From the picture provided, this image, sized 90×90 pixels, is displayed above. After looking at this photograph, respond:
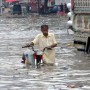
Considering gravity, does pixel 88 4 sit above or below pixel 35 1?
above

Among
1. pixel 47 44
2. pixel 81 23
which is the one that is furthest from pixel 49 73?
pixel 81 23

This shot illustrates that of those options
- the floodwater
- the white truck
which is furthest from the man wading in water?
the white truck

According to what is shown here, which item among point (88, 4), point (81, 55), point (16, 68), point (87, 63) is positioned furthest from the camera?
point (88, 4)

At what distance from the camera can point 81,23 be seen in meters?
20.0

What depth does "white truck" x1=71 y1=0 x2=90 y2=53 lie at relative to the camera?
19562 millimetres

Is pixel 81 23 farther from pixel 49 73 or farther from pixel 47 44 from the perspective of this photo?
pixel 49 73

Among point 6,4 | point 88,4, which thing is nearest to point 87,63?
point 88,4

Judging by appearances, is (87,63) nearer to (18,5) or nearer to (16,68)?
(16,68)

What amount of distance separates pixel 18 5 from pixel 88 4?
4500 centimetres

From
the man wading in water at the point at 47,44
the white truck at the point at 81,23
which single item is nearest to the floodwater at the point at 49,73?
the man wading in water at the point at 47,44

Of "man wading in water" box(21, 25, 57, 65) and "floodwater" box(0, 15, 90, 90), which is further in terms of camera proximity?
"man wading in water" box(21, 25, 57, 65)

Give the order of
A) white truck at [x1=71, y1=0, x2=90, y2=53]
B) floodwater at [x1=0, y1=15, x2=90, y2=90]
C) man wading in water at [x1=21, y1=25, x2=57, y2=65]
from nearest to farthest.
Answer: floodwater at [x1=0, y1=15, x2=90, y2=90]
man wading in water at [x1=21, y1=25, x2=57, y2=65]
white truck at [x1=71, y1=0, x2=90, y2=53]

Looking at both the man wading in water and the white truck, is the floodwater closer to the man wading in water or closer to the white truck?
the man wading in water

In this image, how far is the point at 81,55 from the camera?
18391 mm
